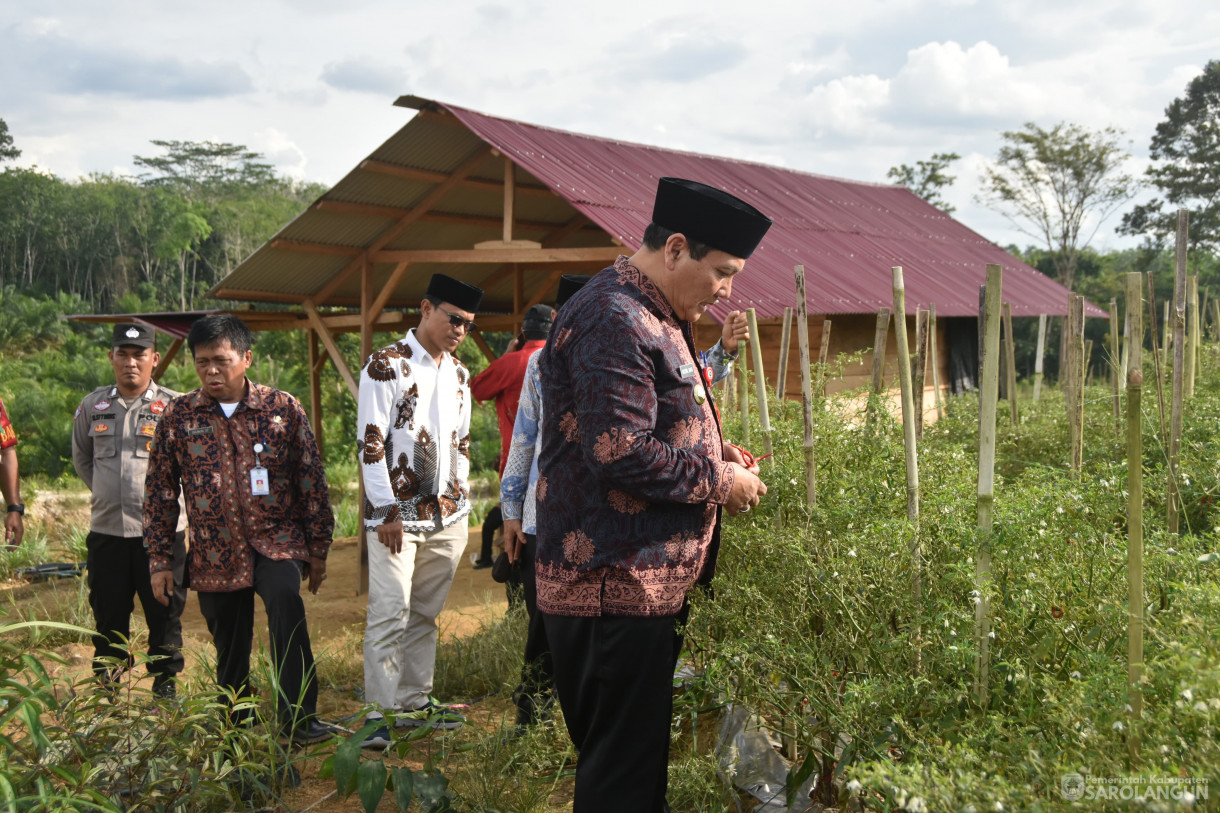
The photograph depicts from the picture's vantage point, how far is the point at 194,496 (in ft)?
11.6

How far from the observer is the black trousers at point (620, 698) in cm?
218

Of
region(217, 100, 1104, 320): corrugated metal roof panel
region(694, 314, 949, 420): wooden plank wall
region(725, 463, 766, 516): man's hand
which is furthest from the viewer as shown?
region(694, 314, 949, 420): wooden plank wall

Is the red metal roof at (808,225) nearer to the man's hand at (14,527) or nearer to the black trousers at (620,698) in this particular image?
the black trousers at (620,698)

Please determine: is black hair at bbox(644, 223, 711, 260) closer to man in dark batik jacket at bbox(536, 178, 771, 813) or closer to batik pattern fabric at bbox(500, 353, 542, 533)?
man in dark batik jacket at bbox(536, 178, 771, 813)

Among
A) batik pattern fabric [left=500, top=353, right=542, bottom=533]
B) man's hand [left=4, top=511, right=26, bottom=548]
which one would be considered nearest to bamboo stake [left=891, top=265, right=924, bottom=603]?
batik pattern fabric [left=500, top=353, right=542, bottom=533]

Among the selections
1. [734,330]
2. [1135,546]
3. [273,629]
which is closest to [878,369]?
[734,330]

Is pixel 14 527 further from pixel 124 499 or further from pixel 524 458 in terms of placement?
pixel 524 458

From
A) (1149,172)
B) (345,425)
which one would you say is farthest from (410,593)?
(1149,172)

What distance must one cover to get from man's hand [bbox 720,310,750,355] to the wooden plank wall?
134 inches

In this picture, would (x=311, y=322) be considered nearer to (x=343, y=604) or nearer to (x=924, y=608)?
(x=343, y=604)

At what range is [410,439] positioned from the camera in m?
3.86

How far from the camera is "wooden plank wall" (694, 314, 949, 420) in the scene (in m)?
7.08

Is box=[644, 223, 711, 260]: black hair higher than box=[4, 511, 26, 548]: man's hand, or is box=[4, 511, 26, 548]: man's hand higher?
box=[644, 223, 711, 260]: black hair

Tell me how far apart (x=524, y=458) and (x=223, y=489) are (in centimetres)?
123
